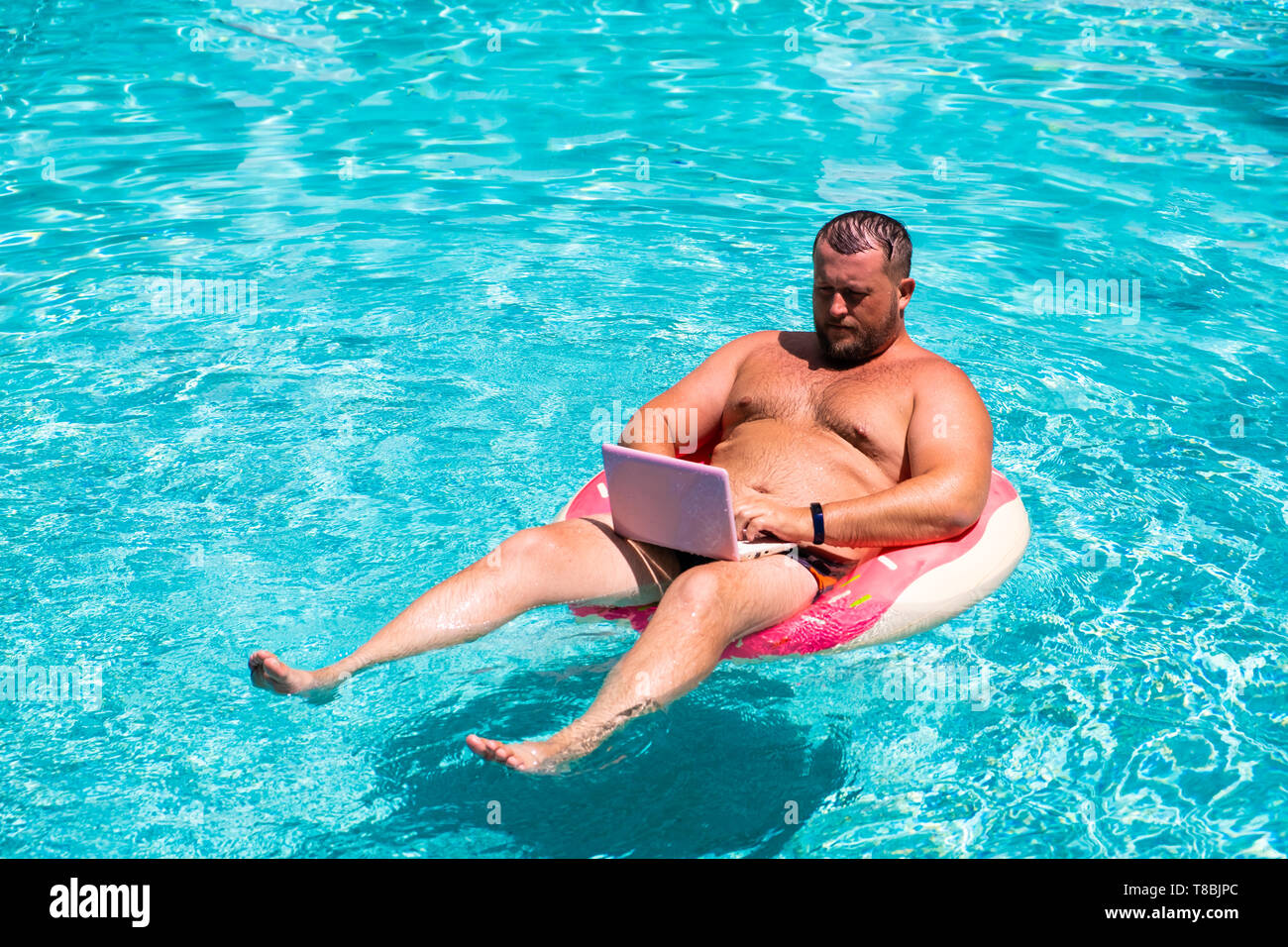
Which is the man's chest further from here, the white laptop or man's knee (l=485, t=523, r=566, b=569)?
man's knee (l=485, t=523, r=566, b=569)

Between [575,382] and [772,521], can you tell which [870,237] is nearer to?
[772,521]

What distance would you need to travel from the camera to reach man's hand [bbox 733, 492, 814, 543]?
3.42 metres

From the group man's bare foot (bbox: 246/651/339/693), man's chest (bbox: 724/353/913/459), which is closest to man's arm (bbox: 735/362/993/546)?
man's chest (bbox: 724/353/913/459)

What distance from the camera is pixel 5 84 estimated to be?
29.7ft

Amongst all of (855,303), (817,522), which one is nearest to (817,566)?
(817,522)

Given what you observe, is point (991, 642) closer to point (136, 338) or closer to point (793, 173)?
point (136, 338)

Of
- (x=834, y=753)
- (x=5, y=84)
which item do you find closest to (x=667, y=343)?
(x=834, y=753)

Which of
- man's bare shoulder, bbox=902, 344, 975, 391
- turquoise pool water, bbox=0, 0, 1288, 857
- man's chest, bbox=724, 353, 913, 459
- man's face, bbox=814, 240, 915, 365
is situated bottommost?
turquoise pool water, bbox=0, 0, 1288, 857

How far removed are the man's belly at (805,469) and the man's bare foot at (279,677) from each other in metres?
1.27

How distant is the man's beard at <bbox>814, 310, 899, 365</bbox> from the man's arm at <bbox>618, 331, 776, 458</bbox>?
305mm

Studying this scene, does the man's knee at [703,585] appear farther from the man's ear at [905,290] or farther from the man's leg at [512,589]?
the man's ear at [905,290]

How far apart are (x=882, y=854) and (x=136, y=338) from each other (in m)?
4.20

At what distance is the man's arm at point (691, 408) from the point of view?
395 cm

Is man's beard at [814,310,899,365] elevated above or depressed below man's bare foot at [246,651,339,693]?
above
